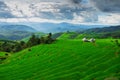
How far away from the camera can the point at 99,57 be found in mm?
147750

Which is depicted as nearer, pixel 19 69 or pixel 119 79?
pixel 119 79

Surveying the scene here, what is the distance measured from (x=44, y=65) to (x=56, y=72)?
19271 millimetres

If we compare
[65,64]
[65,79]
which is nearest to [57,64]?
[65,64]

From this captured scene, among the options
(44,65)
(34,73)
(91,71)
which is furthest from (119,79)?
(44,65)

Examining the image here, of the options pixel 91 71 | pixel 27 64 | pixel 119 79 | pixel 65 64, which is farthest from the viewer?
pixel 27 64

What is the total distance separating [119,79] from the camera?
99.3 m

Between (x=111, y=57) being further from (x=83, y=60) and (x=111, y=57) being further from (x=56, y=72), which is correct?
(x=56, y=72)

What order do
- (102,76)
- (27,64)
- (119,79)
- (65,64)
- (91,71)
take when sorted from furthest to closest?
1. (27,64)
2. (65,64)
3. (91,71)
4. (102,76)
5. (119,79)

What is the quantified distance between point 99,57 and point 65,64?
20474 mm

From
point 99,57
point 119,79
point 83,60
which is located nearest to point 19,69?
point 83,60

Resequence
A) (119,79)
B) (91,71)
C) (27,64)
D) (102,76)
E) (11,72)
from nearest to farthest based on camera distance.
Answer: (119,79), (102,76), (91,71), (11,72), (27,64)

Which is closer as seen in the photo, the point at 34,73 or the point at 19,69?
the point at 34,73

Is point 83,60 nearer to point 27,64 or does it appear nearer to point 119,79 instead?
point 27,64

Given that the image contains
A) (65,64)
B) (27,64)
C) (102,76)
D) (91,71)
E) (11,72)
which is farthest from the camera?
(27,64)
